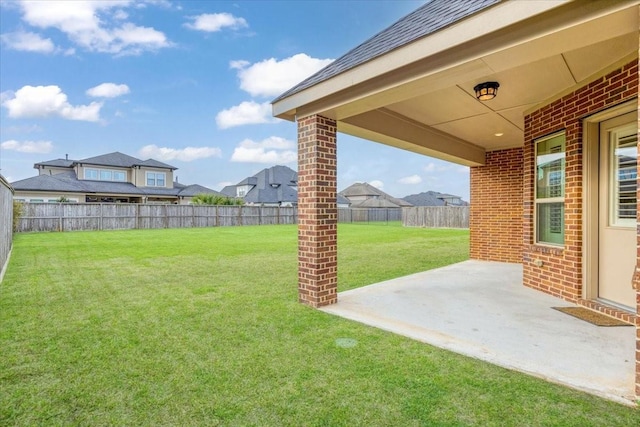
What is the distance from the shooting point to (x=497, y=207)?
838 cm

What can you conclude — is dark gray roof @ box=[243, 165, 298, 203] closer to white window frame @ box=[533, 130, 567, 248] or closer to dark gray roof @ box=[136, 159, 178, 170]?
dark gray roof @ box=[136, 159, 178, 170]

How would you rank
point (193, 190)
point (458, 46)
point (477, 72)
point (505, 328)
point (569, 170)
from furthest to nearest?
point (193, 190) → point (569, 170) → point (505, 328) → point (477, 72) → point (458, 46)

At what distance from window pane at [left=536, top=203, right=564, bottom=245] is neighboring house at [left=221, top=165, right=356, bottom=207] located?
92.5 feet

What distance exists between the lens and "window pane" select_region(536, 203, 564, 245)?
494cm

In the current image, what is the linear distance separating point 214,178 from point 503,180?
34.3 metres

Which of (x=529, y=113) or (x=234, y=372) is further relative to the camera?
(x=529, y=113)

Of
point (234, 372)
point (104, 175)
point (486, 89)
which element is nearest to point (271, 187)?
point (104, 175)

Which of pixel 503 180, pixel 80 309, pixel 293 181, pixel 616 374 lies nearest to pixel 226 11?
pixel 503 180

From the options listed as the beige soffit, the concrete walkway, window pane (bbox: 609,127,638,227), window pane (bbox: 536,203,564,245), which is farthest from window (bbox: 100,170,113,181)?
window pane (bbox: 609,127,638,227)

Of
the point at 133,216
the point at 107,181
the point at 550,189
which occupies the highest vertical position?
the point at 107,181

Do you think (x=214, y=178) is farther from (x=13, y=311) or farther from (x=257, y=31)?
(x=13, y=311)

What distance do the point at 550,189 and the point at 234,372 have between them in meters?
5.19

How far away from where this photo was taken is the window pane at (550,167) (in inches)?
195

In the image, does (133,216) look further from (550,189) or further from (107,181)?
(550,189)
